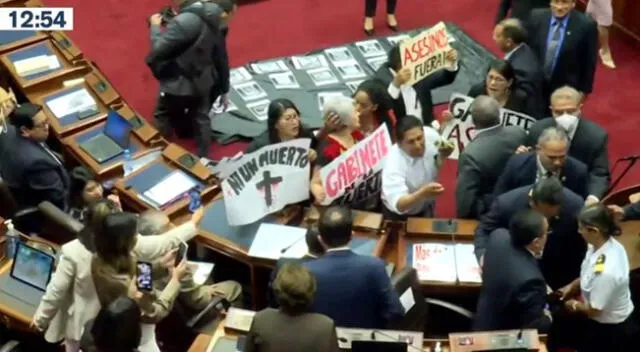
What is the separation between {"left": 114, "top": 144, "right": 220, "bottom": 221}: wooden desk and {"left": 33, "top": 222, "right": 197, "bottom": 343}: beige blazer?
34.8 inches

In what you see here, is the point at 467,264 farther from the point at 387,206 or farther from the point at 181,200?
the point at 181,200

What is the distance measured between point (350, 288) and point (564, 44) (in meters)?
3.09

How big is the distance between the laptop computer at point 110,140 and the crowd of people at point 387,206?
0.63 feet

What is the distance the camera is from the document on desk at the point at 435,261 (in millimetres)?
5516

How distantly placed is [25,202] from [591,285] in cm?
335

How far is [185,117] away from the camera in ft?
26.1

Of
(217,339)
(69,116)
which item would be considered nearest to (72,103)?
(69,116)

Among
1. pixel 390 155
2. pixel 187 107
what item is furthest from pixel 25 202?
pixel 390 155

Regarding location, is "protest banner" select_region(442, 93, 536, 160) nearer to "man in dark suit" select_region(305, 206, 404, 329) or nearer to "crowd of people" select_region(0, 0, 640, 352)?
"crowd of people" select_region(0, 0, 640, 352)

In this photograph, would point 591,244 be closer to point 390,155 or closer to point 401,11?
point 390,155

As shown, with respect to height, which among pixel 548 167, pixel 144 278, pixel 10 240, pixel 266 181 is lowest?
pixel 10 240

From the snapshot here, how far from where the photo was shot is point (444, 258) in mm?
5652

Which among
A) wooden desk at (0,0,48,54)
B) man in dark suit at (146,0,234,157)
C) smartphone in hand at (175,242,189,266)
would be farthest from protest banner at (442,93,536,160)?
wooden desk at (0,0,48,54)

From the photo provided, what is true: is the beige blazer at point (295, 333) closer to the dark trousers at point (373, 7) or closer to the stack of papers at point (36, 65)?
the stack of papers at point (36, 65)
